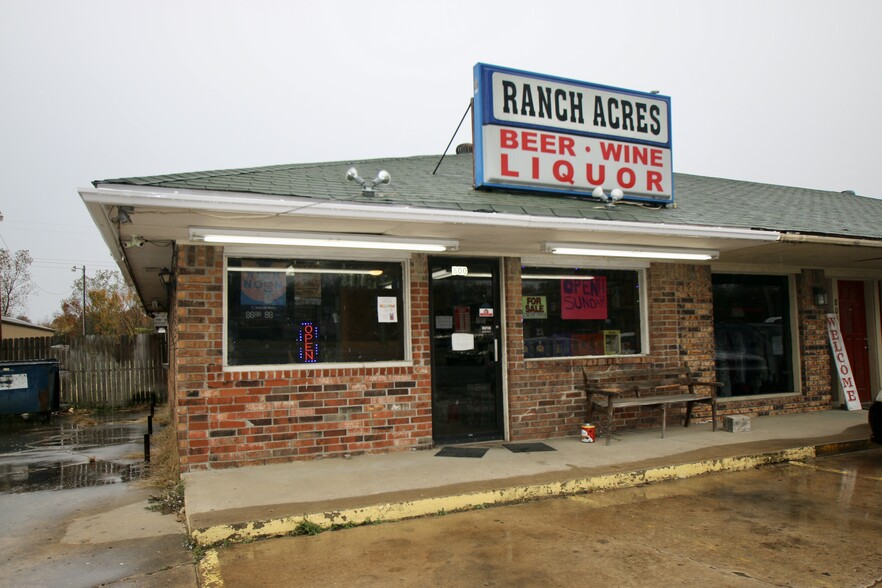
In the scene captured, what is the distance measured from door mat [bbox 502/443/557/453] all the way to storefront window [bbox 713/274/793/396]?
3872mm

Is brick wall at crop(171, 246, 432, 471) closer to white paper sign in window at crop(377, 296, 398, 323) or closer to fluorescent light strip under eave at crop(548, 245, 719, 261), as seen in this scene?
white paper sign in window at crop(377, 296, 398, 323)

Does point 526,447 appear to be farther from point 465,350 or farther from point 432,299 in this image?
point 432,299

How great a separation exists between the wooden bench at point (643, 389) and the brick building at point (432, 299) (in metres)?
0.23

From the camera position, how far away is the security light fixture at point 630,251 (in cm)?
768

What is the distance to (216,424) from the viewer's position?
21.5 ft

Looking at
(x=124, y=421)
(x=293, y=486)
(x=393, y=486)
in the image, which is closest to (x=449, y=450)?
(x=393, y=486)

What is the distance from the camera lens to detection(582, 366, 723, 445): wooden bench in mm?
7906

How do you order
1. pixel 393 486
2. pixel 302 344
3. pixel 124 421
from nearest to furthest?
1. pixel 393 486
2. pixel 302 344
3. pixel 124 421

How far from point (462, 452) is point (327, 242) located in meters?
2.89

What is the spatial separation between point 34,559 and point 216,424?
7.08 feet

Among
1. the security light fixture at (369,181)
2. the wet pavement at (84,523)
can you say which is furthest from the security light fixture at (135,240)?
the wet pavement at (84,523)

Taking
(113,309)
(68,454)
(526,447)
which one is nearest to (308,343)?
(526,447)

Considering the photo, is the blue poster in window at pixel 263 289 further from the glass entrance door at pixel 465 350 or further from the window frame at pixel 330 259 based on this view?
the glass entrance door at pixel 465 350

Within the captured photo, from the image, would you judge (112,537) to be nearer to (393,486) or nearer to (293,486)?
(293,486)
